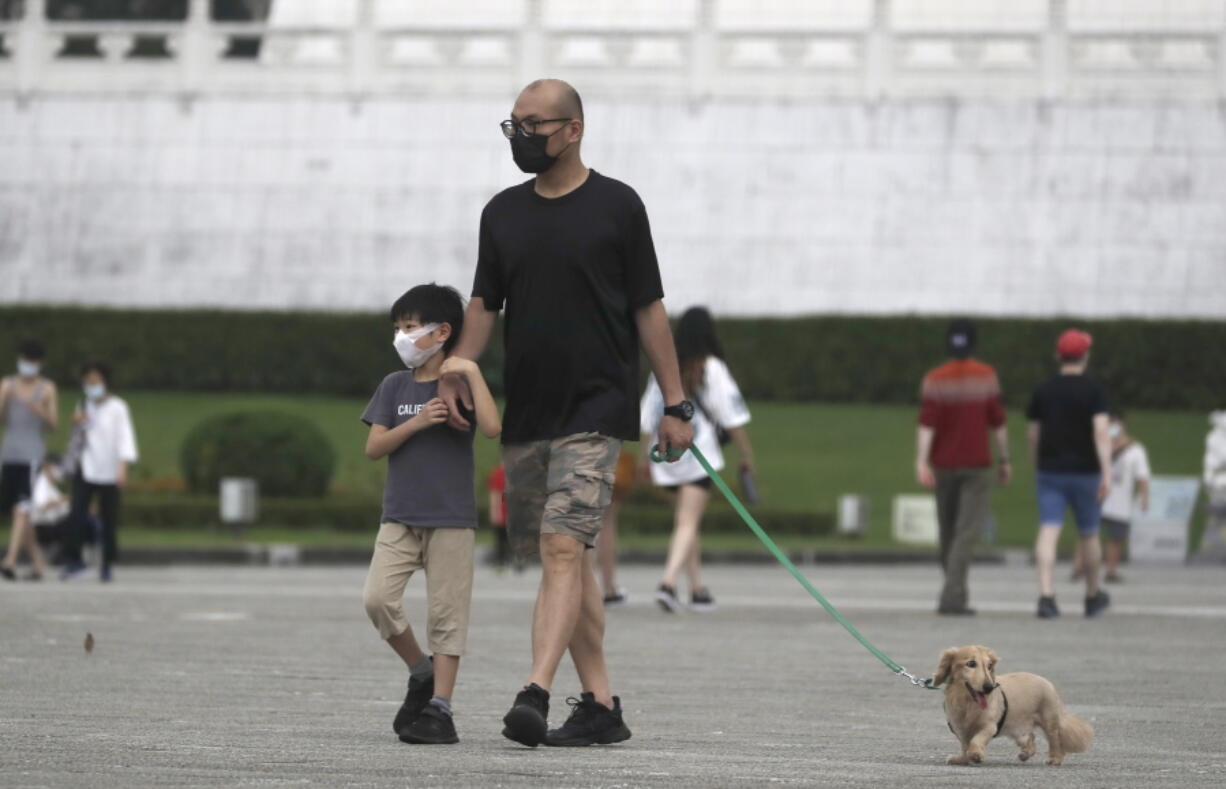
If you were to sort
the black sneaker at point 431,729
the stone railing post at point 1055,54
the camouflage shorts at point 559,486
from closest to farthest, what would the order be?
1. the black sneaker at point 431,729
2. the camouflage shorts at point 559,486
3. the stone railing post at point 1055,54

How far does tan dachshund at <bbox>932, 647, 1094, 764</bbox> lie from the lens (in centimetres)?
739

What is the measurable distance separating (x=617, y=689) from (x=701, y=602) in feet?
18.4

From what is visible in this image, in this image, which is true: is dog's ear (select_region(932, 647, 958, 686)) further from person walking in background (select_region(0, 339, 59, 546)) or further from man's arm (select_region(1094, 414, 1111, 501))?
person walking in background (select_region(0, 339, 59, 546))

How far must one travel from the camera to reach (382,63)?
4575cm

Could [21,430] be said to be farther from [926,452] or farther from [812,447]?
[812,447]

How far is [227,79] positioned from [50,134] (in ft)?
11.1

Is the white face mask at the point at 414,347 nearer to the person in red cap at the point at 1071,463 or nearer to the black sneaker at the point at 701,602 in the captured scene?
the black sneaker at the point at 701,602

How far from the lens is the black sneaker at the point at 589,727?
7.86 m

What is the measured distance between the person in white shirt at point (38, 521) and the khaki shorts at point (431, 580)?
38.6 feet

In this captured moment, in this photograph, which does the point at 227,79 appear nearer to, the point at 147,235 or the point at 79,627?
the point at 147,235

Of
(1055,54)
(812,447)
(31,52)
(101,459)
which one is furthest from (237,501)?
(31,52)

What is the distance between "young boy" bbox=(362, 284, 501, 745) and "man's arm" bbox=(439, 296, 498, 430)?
38mm

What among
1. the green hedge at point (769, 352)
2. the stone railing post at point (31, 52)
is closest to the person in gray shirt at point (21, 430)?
the green hedge at point (769, 352)

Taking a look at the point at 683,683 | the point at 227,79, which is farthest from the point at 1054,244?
the point at 683,683
